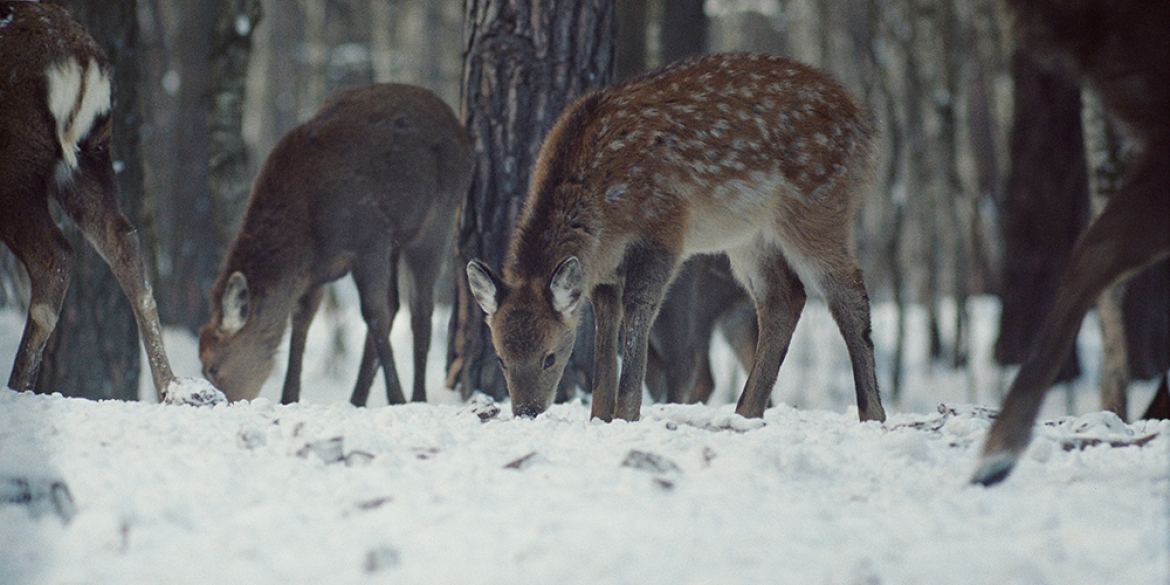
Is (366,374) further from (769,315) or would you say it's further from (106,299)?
(769,315)

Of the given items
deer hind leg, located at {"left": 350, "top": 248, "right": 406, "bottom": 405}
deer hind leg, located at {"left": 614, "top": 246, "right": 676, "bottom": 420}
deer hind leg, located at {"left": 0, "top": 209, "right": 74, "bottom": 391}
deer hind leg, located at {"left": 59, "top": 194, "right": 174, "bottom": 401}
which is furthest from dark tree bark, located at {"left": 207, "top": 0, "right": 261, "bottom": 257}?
deer hind leg, located at {"left": 614, "top": 246, "right": 676, "bottom": 420}

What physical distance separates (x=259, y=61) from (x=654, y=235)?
84.5 feet

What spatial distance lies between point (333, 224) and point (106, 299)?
1.50m

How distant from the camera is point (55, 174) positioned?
17.4 feet

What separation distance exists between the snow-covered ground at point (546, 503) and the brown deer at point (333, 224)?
2659 millimetres

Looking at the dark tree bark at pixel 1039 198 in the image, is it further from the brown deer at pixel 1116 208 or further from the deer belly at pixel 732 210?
the brown deer at pixel 1116 208

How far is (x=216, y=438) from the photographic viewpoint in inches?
156

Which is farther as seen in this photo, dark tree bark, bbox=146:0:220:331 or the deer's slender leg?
dark tree bark, bbox=146:0:220:331

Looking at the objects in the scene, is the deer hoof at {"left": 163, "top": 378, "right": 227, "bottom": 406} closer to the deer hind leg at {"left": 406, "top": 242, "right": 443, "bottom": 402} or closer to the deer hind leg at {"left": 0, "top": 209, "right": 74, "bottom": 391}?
the deer hind leg at {"left": 0, "top": 209, "right": 74, "bottom": 391}

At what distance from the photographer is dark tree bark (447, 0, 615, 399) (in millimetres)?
6789

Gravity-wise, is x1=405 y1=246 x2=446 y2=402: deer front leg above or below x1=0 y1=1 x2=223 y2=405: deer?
below

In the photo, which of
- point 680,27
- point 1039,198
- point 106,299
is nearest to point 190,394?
point 106,299

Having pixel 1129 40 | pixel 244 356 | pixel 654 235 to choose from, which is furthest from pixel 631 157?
pixel 244 356

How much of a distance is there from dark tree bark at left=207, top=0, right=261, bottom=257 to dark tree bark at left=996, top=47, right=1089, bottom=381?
8280 mm
